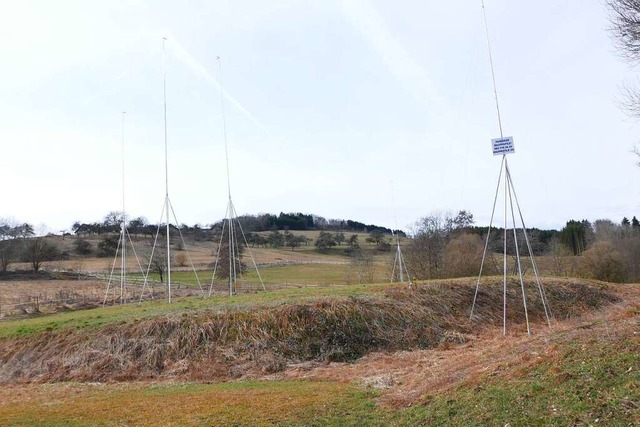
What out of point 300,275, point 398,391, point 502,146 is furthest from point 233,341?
point 300,275

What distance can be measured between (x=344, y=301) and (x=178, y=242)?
80.6 meters

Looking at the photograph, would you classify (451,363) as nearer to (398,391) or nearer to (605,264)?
(398,391)

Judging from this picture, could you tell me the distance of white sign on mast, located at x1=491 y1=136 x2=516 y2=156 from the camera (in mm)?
15664

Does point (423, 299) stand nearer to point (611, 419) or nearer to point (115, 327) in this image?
point (115, 327)

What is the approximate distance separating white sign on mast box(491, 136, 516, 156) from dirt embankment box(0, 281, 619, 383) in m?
8.05

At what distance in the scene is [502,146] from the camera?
15.8 metres

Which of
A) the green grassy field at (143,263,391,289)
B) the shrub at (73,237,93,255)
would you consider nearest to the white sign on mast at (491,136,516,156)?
the green grassy field at (143,263,391,289)

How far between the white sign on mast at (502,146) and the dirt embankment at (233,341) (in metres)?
8.05

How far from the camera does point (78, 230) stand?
11381 centimetres

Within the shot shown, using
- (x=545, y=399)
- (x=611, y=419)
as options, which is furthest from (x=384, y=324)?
(x=611, y=419)

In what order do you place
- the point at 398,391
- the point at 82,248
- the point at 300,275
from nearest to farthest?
the point at 398,391, the point at 300,275, the point at 82,248

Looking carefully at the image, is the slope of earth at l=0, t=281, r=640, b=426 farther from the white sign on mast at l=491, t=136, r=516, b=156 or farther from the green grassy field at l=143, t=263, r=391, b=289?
the green grassy field at l=143, t=263, r=391, b=289

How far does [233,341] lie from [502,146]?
12348 millimetres

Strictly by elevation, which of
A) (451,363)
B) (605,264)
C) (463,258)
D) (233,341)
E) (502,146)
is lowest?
(451,363)
